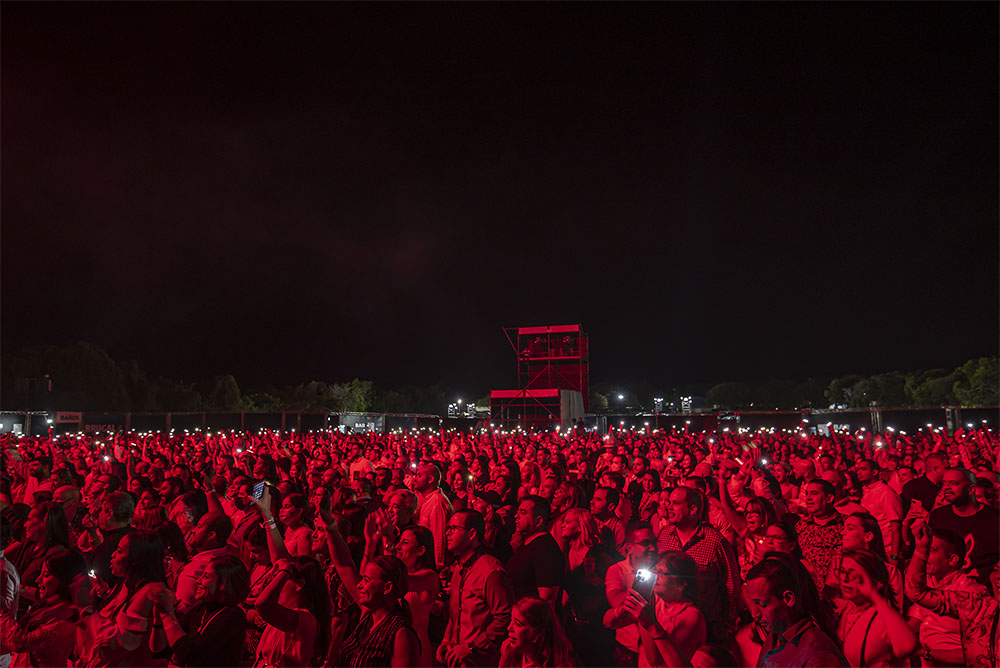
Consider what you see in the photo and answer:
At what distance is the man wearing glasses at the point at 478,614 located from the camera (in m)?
3.85

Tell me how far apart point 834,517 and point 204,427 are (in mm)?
31089

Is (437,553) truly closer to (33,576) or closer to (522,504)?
(522,504)

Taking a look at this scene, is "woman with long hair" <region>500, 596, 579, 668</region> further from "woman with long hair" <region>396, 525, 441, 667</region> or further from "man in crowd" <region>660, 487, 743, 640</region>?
"man in crowd" <region>660, 487, 743, 640</region>

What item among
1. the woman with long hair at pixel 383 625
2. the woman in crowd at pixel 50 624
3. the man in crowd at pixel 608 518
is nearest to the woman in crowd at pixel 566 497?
the man in crowd at pixel 608 518

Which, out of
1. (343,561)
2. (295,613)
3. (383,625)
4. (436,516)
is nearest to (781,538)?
(383,625)

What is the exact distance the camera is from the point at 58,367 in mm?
69312

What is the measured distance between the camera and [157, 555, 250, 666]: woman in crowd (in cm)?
340

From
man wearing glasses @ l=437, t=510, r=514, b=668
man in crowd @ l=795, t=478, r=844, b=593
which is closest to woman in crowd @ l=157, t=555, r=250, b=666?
man wearing glasses @ l=437, t=510, r=514, b=668

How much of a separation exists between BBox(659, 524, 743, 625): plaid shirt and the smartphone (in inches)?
21.7

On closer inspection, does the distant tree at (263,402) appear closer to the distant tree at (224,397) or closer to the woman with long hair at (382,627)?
the distant tree at (224,397)

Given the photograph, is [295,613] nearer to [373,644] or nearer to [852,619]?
[373,644]

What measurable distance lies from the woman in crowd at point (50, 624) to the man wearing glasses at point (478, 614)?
2.32 meters

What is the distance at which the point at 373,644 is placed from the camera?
11.5ft

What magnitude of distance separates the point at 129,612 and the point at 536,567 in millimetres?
2584
